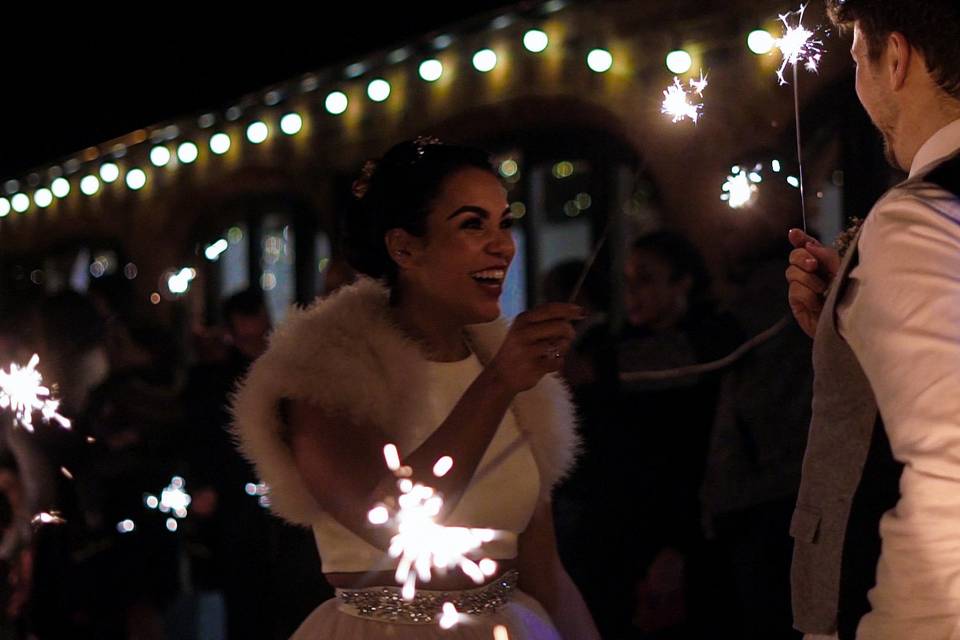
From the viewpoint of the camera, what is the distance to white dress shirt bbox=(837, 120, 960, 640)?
1392 millimetres

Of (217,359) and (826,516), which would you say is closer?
(826,516)

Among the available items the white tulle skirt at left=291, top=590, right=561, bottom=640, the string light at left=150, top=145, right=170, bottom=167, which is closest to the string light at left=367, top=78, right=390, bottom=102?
the string light at left=150, top=145, right=170, bottom=167

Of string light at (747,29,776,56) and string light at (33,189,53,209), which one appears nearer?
string light at (747,29,776,56)

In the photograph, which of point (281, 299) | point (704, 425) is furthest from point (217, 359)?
point (704, 425)

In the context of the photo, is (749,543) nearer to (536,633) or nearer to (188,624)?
(536,633)

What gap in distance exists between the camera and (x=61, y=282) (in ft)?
19.3

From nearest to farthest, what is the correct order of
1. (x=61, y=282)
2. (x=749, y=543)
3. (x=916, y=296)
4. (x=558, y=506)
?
1. (x=916, y=296)
2. (x=749, y=543)
3. (x=558, y=506)
4. (x=61, y=282)

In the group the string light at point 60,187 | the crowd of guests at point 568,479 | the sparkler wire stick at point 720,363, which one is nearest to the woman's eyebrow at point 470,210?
the crowd of guests at point 568,479

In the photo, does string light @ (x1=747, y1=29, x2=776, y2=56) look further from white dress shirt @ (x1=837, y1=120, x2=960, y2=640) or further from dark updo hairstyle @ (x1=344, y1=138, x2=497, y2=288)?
white dress shirt @ (x1=837, y1=120, x2=960, y2=640)

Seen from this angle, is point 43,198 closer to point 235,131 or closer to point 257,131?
point 235,131

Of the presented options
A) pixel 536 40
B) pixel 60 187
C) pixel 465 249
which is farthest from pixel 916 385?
pixel 60 187

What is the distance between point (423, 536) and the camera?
209 centimetres

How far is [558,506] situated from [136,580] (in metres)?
2.04

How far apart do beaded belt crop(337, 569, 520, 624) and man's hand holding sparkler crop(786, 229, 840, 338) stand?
773 millimetres
